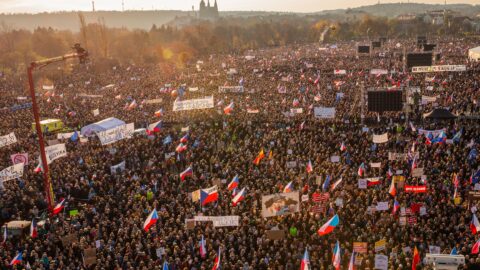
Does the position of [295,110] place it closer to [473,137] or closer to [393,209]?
[473,137]

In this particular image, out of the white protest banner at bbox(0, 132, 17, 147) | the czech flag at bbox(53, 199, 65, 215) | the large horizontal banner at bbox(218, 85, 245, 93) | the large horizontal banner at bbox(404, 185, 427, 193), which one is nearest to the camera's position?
the large horizontal banner at bbox(404, 185, 427, 193)

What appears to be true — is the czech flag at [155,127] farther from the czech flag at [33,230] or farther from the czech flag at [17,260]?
the czech flag at [17,260]


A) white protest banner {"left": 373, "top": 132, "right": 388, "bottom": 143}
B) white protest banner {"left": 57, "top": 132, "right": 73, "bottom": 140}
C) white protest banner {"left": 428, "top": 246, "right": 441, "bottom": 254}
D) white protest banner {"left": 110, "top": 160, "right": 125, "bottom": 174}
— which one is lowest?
white protest banner {"left": 428, "top": 246, "right": 441, "bottom": 254}

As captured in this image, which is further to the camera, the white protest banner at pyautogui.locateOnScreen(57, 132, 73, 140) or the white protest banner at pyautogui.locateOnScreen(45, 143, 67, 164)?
the white protest banner at pyautogui.locateOnScreen(57, 132, 73, 140)

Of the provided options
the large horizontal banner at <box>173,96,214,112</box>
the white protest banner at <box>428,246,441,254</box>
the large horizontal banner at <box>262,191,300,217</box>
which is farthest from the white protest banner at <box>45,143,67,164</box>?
the white protest banner at <box>428,246,441,254</box>

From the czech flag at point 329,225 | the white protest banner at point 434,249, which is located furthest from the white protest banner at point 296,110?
the white protest banner at point 434,249

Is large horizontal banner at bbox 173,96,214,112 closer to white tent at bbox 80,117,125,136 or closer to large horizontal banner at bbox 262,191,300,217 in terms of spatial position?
white tent at bbox 80,117,125,136
